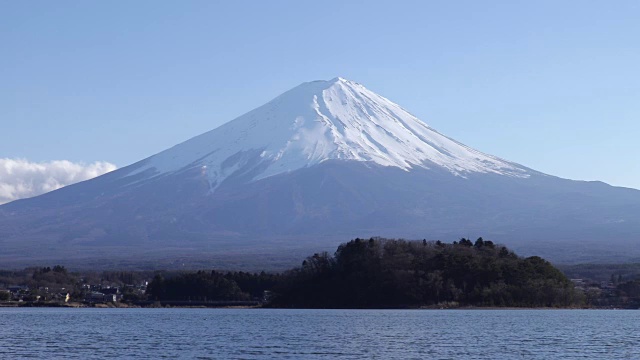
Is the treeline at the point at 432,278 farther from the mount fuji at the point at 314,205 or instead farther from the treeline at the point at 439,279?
the mount fuji at the point at 314,205

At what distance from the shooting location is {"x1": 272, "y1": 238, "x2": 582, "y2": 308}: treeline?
216 ft

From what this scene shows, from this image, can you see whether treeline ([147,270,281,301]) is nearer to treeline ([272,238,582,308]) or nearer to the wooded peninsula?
the wooded peninsula

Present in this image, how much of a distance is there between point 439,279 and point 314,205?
113 metres

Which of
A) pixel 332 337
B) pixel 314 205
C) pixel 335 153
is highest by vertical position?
pixel 335 153

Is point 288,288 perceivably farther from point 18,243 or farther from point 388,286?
point 18,243

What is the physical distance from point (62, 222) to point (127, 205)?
9457mm

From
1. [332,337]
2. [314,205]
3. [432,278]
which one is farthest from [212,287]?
[314,205]

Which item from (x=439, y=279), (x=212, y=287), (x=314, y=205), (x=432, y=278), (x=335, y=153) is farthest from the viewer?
(x=335, y=153)

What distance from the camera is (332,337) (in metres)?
40.8

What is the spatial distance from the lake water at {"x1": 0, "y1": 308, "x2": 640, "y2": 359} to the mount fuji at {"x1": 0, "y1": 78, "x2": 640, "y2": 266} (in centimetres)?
9072

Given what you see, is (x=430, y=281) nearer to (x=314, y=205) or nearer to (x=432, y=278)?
(x=432, y=278)

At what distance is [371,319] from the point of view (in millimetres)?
53188

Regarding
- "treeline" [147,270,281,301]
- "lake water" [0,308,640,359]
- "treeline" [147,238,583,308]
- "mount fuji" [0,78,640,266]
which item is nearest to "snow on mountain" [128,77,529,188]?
Result: "mount fuji" [0,78,640,266]

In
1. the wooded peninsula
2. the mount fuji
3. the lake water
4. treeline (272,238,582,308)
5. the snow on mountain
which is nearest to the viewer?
the lake water
